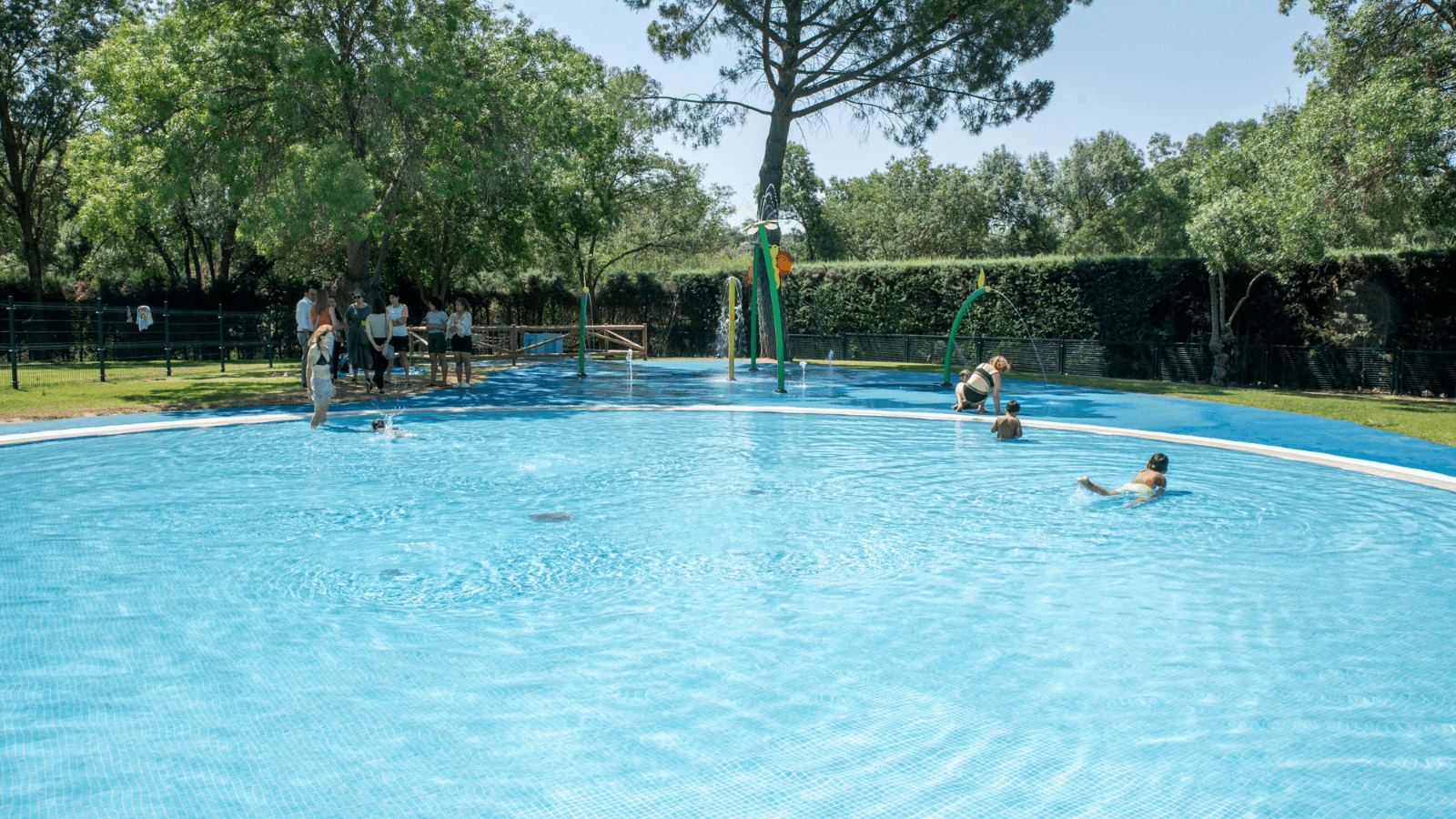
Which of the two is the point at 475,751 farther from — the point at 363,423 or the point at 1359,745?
the point at 363,423

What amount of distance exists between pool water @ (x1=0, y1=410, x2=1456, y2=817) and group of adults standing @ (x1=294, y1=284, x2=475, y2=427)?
3322mm

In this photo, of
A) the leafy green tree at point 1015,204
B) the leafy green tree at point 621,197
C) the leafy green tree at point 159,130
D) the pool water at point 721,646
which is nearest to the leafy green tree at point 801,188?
the leafy green tree at point 1015,204

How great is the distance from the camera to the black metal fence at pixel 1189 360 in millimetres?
22109

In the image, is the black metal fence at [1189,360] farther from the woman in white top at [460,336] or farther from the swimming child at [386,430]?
the swimming child at [386,430]

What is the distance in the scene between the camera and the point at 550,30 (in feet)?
115

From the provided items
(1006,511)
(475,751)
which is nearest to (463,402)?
(1006,511)

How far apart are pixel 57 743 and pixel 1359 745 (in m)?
6.12

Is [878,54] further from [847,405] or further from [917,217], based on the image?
[917,217]

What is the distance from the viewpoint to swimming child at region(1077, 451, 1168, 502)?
10.4 m

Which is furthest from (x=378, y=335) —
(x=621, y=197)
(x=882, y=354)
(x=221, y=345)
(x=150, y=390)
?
(x=621, y=197)

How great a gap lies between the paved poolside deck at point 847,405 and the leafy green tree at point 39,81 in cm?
2092

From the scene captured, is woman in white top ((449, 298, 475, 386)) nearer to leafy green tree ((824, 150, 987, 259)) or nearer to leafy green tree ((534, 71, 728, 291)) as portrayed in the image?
leafy green tree ((534, 71, 728, 291))

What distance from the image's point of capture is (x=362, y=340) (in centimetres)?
1933

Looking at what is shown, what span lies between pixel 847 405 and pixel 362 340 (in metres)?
9.66
